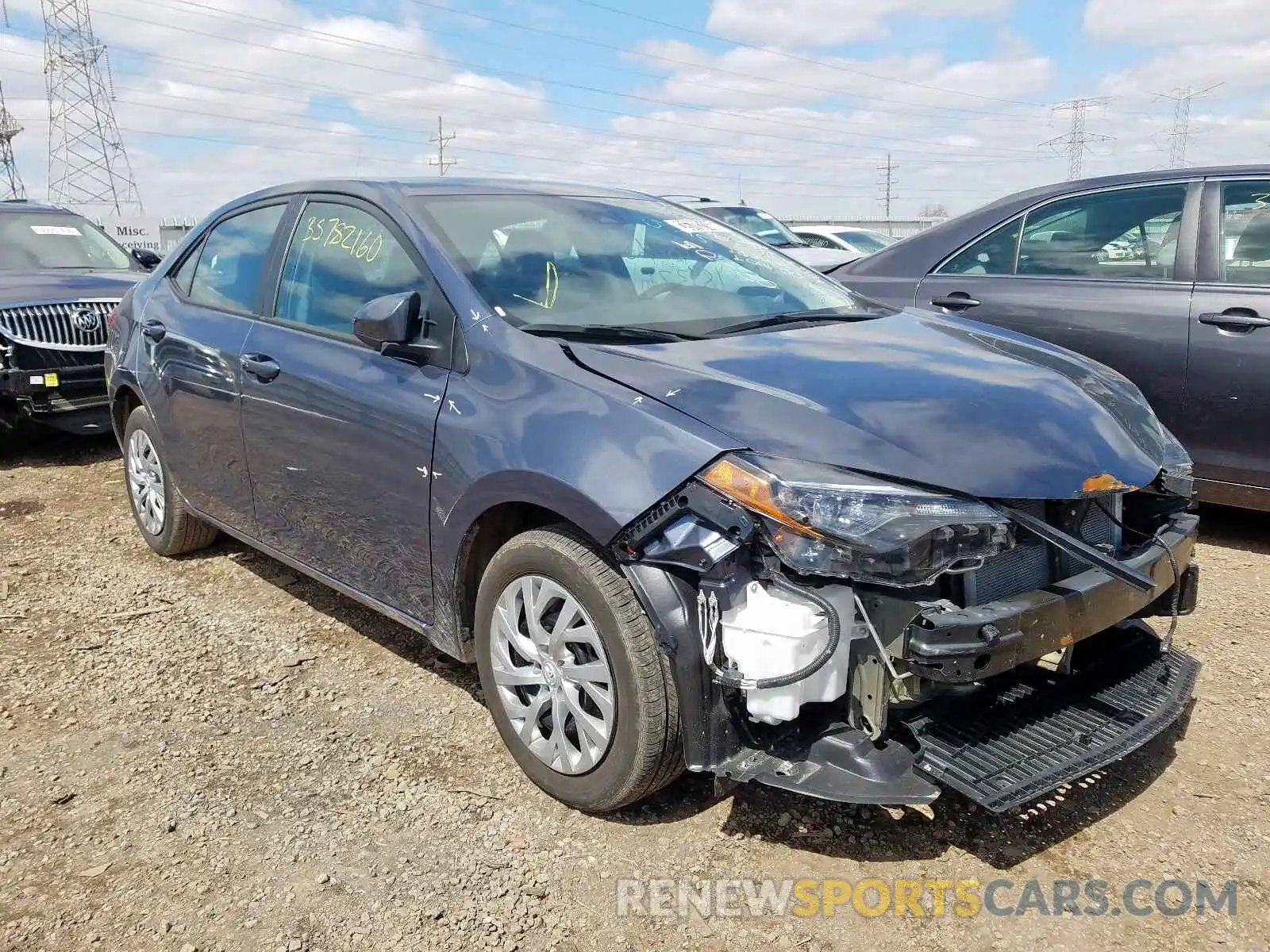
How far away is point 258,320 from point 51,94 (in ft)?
156

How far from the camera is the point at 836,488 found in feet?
7.11

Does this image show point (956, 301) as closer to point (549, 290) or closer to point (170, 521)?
point (549, 290)

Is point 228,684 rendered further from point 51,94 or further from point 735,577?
point 51,94

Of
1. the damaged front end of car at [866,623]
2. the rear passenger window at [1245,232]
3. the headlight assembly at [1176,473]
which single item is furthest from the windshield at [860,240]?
the damaged front end of car at [866,623]

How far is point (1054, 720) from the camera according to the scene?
8.04ft

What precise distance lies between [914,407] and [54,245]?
25.2 feet

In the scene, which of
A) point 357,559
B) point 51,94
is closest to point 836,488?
point 357,559

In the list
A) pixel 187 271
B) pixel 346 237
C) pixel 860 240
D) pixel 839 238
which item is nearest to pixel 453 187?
pixel 346 237

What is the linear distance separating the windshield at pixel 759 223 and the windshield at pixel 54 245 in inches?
247

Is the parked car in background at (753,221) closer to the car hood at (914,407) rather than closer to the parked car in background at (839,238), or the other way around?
the parked car in background at (839,238)

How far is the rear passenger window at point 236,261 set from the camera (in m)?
3.86

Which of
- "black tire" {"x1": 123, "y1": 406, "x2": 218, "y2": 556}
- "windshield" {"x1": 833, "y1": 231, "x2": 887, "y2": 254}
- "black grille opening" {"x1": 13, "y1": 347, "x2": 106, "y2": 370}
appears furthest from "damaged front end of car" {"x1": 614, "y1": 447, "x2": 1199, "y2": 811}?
"windshield" {"x1": 833, "y1": 231, "x2": 887, "y2": 254}

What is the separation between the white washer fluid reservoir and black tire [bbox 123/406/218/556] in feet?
10.1

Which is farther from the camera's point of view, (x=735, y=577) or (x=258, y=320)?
(x=258, y=320)
